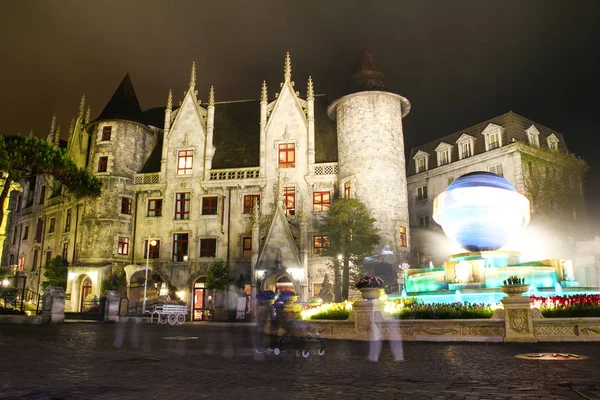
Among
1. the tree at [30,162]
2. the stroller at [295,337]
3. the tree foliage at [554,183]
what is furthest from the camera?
the tree foliage at [554,183]

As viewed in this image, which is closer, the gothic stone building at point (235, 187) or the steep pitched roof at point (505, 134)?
the gothic stone building at point (235, 187)

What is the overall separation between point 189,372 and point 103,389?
6.95 ft

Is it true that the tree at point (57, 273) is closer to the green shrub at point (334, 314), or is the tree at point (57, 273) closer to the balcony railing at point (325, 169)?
the balcony railing at point (325, 169)

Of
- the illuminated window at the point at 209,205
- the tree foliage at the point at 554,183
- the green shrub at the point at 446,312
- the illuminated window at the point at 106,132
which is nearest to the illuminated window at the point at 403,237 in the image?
the tree foliage at the point at 554,183

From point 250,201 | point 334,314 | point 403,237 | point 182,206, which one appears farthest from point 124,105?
point 334,314

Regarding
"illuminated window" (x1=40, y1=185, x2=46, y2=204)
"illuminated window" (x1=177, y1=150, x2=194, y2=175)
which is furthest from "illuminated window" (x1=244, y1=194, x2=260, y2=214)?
"illuminated window" (x1=40, y1=185, x2=46, y2=204)

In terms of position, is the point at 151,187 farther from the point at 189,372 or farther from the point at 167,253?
the point at 189,372

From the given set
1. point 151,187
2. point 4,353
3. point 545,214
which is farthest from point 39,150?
point 545,214

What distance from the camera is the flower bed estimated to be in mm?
14766

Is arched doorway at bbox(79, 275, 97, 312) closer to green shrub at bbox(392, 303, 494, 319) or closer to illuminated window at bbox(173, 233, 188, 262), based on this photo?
illuminated window at bbox(173, 233, 188, 262)

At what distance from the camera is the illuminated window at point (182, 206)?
42.2 meters

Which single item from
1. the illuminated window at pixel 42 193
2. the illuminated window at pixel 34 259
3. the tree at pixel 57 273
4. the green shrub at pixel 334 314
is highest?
the illuminated window at pixel 42 193

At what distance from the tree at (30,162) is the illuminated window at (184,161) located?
11.9 metres

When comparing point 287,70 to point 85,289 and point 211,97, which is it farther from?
point 85,289
